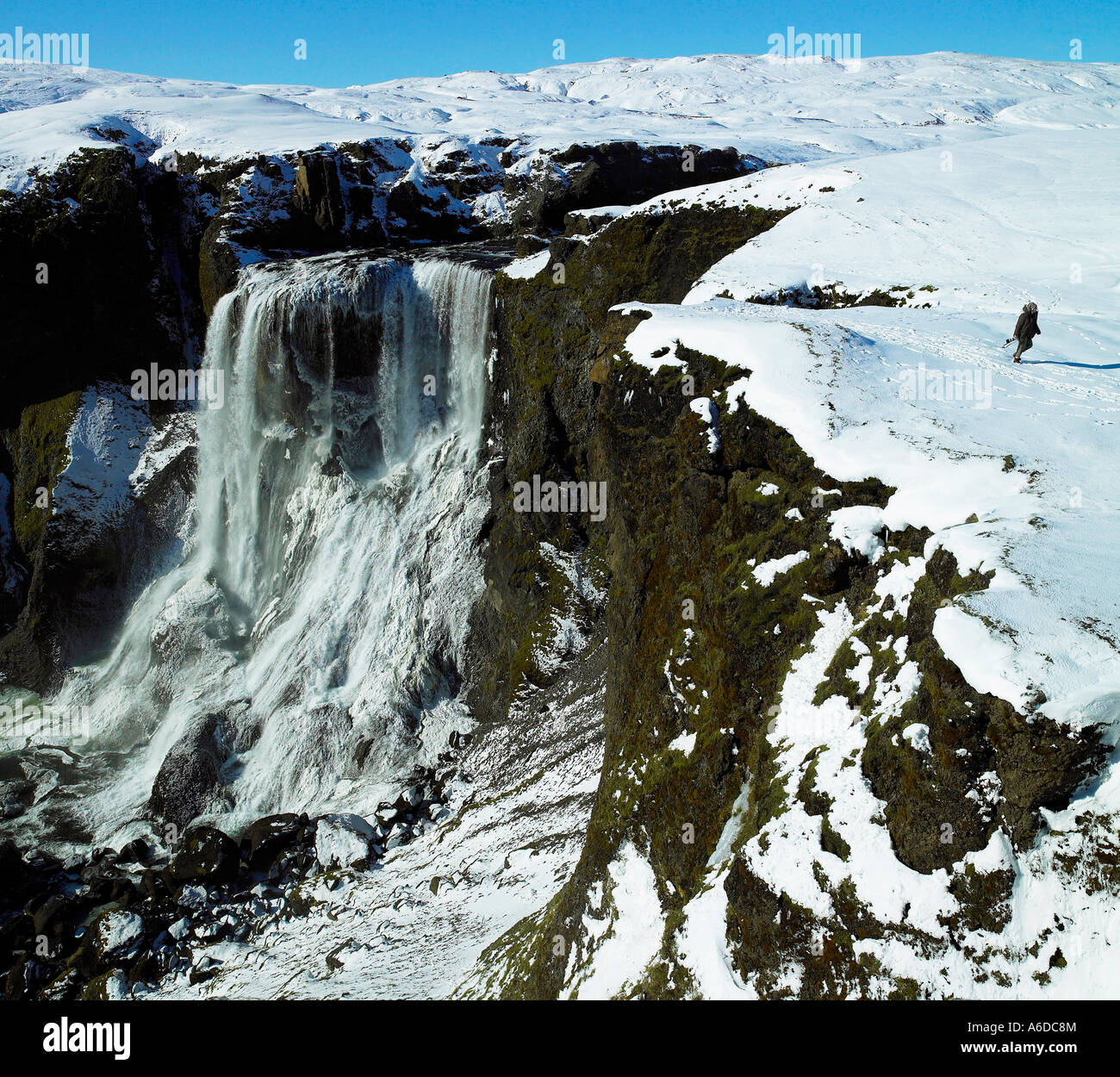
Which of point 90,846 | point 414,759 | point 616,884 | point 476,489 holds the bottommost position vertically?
point 90,846

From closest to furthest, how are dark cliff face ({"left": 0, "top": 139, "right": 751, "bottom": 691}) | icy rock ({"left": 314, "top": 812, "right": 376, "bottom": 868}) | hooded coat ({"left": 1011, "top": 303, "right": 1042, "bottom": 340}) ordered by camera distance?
hooded coat ({"left": 1011, "top": 303, "right": 1042, "bottom": 340})
icy rock ({"left": 314, "top": 812, "right": 376, "bottom": 868})
dark cliff face ({"left": 0, "top": 139, "right": 751, "bottom": 691})

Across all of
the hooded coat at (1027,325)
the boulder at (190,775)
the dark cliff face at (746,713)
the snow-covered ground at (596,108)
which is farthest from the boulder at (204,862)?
the snow-covered ground at (596,108)

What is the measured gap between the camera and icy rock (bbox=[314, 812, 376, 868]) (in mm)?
17016

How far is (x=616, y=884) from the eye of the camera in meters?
9.56

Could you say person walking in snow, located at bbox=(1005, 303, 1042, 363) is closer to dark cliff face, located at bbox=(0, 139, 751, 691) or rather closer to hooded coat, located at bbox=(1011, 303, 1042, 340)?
hooded coat, located at bbox=(1011, 303, 1042, 340)

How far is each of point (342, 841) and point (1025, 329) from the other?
54.6ft

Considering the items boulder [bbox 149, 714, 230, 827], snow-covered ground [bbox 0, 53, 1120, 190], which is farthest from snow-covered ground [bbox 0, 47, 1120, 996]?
snow-covered ground [bbox 0, 53, 1120, 190]

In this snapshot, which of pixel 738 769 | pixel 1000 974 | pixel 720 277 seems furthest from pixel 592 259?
pixel 1000 974

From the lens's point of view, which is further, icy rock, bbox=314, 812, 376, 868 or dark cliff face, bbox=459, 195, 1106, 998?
icy rock, bbox=314, 812, 376, 868

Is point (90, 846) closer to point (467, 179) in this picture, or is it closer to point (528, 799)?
point (528, 799)

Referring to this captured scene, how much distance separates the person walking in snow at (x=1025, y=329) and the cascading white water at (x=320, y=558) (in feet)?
48.6

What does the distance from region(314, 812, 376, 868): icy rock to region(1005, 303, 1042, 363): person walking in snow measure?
52.5 ft

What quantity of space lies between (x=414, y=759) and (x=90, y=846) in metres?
8.69

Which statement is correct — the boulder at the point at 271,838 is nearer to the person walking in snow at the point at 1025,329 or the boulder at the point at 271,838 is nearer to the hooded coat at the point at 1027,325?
the person walking in snow at the point at 1025,329
